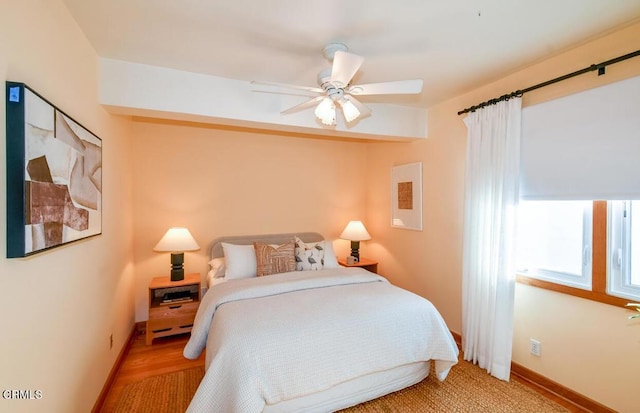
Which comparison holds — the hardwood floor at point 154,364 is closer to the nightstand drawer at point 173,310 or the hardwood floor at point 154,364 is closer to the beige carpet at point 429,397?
the beige carpet at point 429,397

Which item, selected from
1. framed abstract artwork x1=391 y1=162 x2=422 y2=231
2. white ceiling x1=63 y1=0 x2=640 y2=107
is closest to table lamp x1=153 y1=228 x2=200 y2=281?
white ceiling x1=63 y1=0 x2=640 y2=107

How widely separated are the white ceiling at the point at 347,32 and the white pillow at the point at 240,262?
5.85 ft

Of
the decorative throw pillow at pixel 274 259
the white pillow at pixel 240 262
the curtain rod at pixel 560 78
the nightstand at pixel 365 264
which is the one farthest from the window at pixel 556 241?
the white pillow at pixel 240 262

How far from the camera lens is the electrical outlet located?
2.30 m

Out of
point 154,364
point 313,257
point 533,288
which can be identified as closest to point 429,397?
point 533,288

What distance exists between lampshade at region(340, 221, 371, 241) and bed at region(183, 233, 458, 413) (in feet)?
4.18

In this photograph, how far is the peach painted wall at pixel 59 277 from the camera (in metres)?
1.07

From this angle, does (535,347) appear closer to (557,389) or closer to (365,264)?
(557,389)

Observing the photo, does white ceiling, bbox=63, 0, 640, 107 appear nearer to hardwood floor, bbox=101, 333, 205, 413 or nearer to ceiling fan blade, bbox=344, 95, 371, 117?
ceiling fan blade, bbox=344, 95, 371, 117

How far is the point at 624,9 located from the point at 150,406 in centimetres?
389

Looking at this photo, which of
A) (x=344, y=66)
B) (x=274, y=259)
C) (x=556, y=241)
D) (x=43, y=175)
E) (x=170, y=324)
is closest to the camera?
(x=43, y=175)

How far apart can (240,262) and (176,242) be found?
0.69 m

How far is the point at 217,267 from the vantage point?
3236 millimetres

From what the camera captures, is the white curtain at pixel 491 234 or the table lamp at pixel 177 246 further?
the table lamp at pixel 177 246
